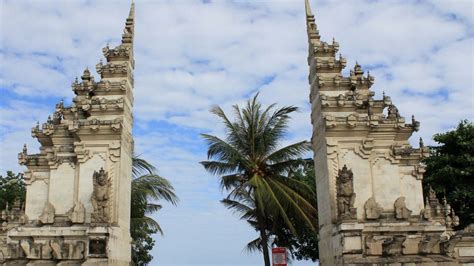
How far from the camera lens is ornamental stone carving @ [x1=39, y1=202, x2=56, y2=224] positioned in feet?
60.9

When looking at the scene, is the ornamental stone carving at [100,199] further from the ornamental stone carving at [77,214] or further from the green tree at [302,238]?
the green tree at [302,238]

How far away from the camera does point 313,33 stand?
21.7 m

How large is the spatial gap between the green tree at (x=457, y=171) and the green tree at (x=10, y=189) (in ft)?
72.2

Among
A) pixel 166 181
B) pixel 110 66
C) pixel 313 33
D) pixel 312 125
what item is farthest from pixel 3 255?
pixel 313 33

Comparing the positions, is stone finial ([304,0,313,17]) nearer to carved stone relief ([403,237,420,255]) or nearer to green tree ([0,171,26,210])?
carved stone relief ([403,237,420,255])

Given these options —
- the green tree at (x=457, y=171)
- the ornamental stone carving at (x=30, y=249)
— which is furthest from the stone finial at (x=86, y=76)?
the green tree at (x=457, y=171)

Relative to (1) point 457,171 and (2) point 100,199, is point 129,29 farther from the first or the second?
(1) point 457,171

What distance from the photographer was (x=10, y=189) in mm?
29734

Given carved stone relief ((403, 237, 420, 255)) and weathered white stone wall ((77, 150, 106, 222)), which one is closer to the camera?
carved stone relief ((403, 237, 420, 255))

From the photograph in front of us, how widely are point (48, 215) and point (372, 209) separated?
11.1 meters

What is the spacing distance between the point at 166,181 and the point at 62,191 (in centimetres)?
859

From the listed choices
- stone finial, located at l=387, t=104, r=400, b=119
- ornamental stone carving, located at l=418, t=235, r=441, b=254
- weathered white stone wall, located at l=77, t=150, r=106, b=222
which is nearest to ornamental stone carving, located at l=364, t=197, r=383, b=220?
ornamental stone carving, located at l=418, t=235, r=441, b=254

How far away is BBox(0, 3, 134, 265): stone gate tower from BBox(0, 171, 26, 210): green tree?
32.9 feet

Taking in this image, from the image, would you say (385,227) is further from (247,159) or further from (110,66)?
(110,66)
